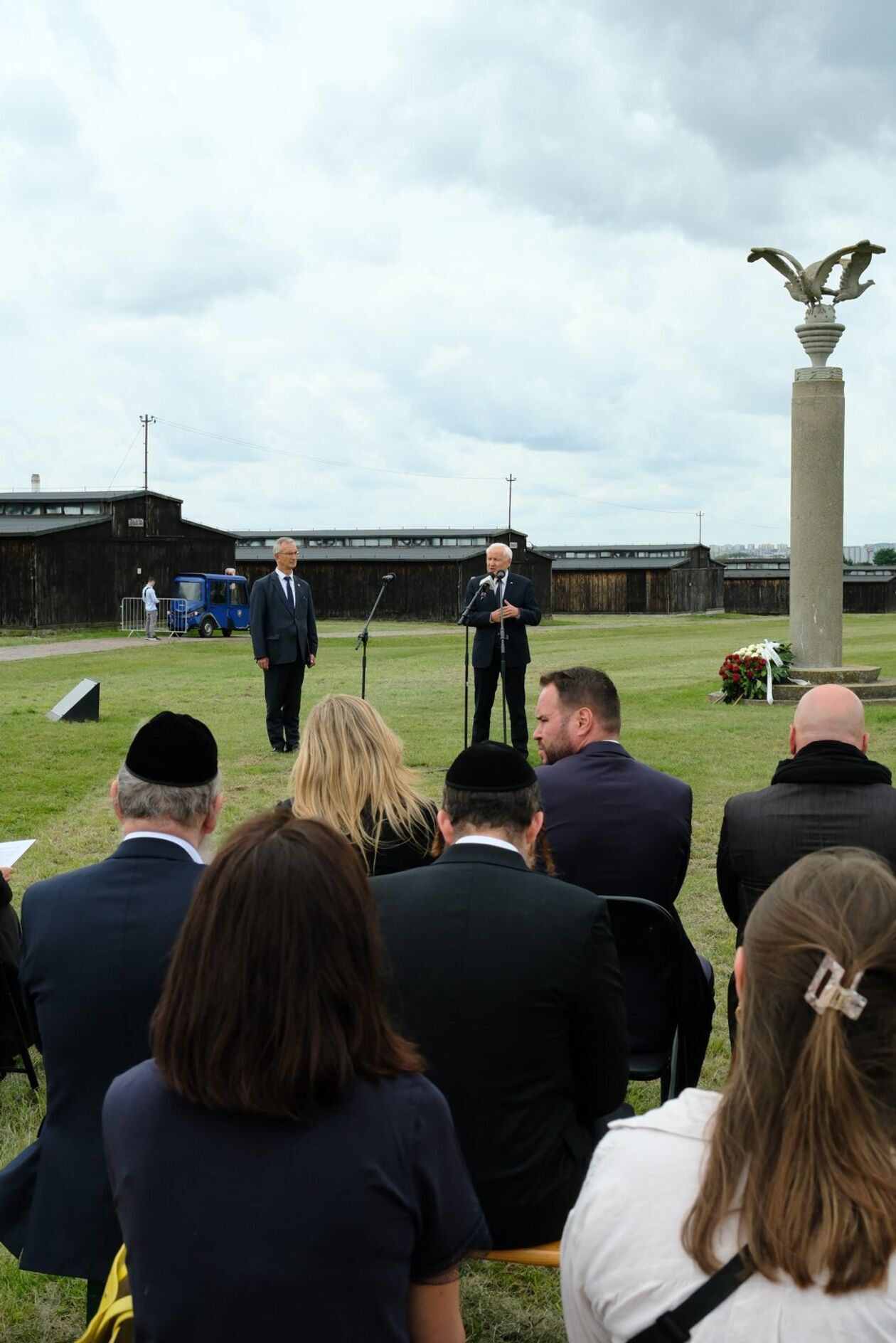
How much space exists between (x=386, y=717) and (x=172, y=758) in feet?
39.9

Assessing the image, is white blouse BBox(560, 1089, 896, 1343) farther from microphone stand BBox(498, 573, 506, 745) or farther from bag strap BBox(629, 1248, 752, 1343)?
microphone stand BBox(498, 573, 506, 745)

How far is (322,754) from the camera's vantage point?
436 centimetres

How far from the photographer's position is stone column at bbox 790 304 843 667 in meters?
16.0

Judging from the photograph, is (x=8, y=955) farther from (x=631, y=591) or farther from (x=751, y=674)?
(x=631, y=591)

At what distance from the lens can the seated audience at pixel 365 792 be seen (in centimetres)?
427

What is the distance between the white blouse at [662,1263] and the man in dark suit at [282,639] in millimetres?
10507

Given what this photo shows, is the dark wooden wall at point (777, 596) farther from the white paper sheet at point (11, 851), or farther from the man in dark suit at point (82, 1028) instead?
the man in dark suit at point (82, 1028)

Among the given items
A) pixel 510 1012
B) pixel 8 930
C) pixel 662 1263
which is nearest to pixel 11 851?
pixel 8 930

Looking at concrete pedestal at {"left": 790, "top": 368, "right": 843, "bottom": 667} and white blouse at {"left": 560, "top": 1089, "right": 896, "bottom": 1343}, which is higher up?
concrete pedestal at {"left": 790, "top": 368, "right": 843, "bottom": 667}

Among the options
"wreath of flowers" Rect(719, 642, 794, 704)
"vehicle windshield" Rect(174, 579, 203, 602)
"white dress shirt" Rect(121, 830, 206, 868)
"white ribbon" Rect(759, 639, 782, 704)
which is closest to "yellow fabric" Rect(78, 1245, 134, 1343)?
"white dress shirt" Rect(121, 830, 206, 868)

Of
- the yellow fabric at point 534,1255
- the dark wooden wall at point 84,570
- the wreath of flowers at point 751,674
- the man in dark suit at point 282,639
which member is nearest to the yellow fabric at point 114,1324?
the yellow fabric at point 534,1255

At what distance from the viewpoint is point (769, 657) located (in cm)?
1636

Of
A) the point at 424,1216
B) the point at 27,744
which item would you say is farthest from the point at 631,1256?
the point at 27,744

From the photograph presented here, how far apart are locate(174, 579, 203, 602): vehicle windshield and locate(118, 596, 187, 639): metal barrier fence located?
211 mm
